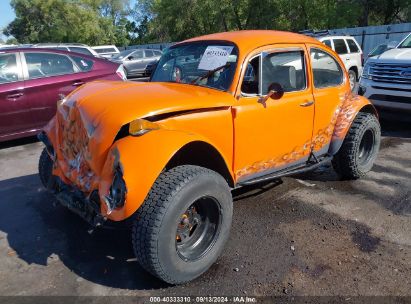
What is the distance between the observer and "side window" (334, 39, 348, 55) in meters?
14.3

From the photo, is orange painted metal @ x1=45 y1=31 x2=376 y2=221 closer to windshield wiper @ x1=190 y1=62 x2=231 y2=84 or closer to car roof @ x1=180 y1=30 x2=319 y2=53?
car roof @ x1=180 y1=30 x2=319 y2=53

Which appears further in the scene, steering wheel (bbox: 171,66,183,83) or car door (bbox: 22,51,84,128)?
car door (bbox: 22,51,84,128)

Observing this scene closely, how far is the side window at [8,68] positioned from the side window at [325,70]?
481cm

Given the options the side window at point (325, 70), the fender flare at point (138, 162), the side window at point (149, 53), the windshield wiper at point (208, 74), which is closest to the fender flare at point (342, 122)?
the side window at point (325, 70)

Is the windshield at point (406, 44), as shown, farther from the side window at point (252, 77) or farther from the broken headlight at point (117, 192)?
the broken headlight at point (117, 192)

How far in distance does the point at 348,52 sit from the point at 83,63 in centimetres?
1073

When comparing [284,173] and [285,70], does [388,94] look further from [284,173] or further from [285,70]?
[284,173]

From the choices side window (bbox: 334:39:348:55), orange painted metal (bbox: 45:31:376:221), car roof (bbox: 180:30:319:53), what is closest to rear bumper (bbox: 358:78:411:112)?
orange painted metal (bbox: 45:31:376:221)

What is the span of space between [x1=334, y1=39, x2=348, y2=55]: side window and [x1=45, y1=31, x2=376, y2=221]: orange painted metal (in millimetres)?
10683

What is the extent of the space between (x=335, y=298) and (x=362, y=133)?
252cm

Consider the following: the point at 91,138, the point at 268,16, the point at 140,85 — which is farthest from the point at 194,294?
the point at 268,16

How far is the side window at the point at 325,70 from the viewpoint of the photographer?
4352 mm

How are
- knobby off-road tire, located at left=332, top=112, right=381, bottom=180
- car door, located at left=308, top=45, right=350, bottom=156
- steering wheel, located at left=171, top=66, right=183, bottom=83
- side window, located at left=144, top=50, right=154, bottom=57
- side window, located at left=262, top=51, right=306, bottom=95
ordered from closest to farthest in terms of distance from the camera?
side window, located at left=262, top=51, right=306, bottom=95 → steering wheel, located at left=171, top=66, right=183, bottom=83 → car door, located at left=308, top=45, right=350, bottom=156 → knobby off-road tire, located at left=332, top=112, right=381, bottom=180 → side window, located at left=144, top=50, right=154, bottom=57

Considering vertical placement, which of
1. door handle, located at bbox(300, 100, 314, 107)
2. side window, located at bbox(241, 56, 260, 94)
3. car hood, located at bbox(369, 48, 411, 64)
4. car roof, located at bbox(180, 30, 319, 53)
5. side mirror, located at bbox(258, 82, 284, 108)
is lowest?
door handle, located at bbox(300, 100, 314, 107)
